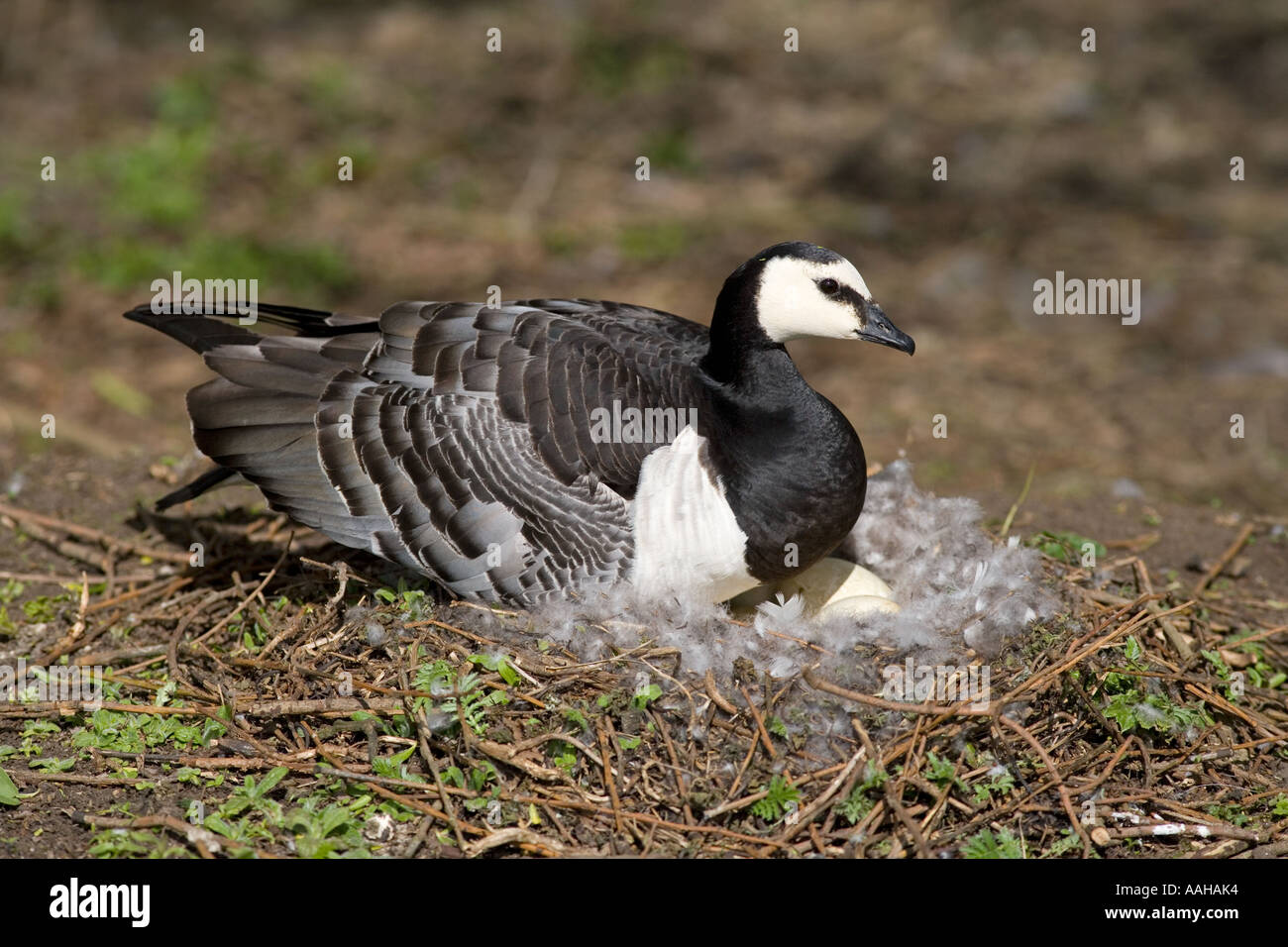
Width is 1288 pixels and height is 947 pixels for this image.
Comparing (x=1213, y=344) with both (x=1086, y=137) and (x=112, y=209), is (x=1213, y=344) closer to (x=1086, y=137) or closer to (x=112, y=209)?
(x=1086, y=137)

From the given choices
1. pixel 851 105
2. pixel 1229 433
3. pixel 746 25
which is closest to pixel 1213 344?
pixel 1229 433

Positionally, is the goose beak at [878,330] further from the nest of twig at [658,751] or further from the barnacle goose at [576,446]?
the nest of twig at [658,751]

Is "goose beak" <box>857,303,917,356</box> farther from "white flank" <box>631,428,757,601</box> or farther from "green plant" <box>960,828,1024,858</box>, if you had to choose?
"green plant" <box>960,828,1024,858</box>

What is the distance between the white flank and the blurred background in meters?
2.44

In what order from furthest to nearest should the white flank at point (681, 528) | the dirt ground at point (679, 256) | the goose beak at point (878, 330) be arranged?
the goose beak at point (878, 330), the white flank at point (681, 528), the dirt ground at point (679, 256)

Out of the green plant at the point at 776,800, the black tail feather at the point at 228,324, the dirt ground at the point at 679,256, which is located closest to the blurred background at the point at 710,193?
the dirt ground at the point at 679,256

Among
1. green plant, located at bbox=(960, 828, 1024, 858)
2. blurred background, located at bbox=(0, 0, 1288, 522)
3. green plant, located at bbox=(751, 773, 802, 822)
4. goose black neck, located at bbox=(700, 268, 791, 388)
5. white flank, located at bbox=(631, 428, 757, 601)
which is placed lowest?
green plant, located at bbox=(960, 828, 1024, 858)

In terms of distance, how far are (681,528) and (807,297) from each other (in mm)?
1063

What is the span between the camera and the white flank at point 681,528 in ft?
16.4

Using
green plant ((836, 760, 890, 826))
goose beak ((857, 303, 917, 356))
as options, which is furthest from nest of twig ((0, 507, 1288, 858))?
goose beak ((857, 303, 917, 356))

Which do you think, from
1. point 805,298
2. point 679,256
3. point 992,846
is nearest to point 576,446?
point 805,298

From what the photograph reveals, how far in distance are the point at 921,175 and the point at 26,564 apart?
8529 mm

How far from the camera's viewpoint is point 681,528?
4.99 meters

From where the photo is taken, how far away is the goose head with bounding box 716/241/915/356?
5.06 m
